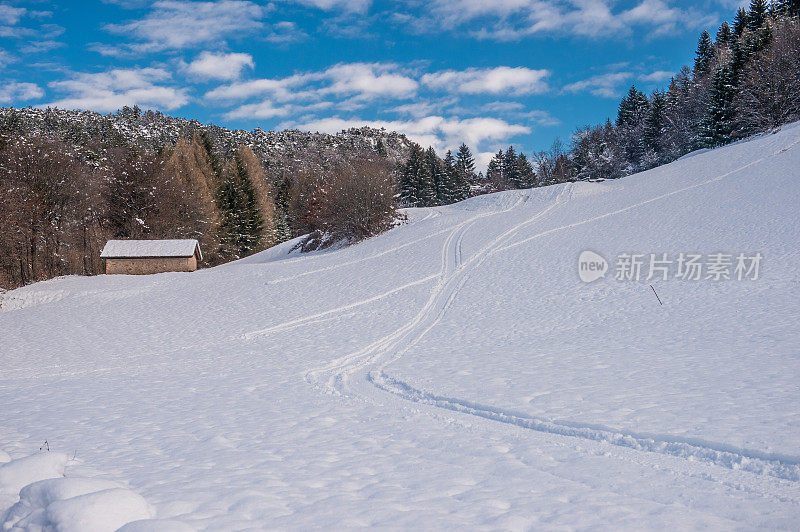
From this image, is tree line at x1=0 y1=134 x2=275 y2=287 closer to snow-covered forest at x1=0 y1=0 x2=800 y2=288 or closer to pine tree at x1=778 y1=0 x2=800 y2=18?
snow-covered forest at x1=0 y1=0 x2=800 y2=288

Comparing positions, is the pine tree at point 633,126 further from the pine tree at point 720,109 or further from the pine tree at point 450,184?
the pine tree at point 450,184

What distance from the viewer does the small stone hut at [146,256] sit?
34.1 meters

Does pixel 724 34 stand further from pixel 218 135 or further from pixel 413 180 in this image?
pixel 218 135

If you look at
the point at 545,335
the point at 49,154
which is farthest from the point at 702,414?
the point at 49,154

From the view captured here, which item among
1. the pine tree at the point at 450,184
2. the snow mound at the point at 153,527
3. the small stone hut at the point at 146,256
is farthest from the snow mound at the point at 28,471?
the pine tree at the point at 450,184

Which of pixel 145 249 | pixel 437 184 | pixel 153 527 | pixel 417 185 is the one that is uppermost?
pixel 437 184

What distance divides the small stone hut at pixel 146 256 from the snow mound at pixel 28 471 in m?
32.9

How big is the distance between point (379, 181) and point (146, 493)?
3888cm

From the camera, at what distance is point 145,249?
34.6 meters

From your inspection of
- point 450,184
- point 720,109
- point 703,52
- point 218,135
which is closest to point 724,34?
point 703,52

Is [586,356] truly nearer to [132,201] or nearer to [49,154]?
[49,154]

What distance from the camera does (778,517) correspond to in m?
4.11

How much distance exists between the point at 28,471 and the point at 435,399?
6.08 m

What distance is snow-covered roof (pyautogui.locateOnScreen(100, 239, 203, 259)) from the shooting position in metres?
34.0
